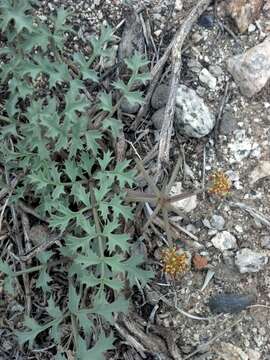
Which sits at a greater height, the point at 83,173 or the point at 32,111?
the point at 32,111

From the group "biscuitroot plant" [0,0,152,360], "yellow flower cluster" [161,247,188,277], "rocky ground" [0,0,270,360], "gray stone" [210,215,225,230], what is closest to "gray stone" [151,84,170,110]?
"rocky ground" [0,0,270,360]

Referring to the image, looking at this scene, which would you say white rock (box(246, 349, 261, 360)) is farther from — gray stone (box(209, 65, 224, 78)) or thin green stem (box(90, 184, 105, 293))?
gray stone (box(209, 65, 224, 78))

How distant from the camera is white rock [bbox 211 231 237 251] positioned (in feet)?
11.5

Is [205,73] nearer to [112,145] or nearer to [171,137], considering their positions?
[171,137]

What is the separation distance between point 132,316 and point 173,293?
0.26m

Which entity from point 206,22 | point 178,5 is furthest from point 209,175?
point 178,5

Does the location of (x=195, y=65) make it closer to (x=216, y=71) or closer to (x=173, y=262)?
(x=216, y=71)

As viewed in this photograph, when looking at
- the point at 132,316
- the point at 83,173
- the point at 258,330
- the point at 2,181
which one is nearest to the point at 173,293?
the point at 132,316

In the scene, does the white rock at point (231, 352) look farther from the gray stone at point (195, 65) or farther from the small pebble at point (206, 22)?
the small pebble at point (206, 22)

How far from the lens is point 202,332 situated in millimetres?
3430

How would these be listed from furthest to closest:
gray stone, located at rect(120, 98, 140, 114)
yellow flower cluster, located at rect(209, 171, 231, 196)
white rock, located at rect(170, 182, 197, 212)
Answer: gray stone, located at rect(120, 98, 140, 114) → white rock, located at rect(170, 182, 197, 212) → yellow flower cluster, located at rect(209, 171, 231, 196)

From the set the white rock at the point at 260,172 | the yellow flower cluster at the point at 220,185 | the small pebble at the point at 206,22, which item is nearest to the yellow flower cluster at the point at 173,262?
the yellow flower cluster at the point at 220,185

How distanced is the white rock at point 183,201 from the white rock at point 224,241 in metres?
0.22

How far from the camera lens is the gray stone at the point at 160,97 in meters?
3.63
